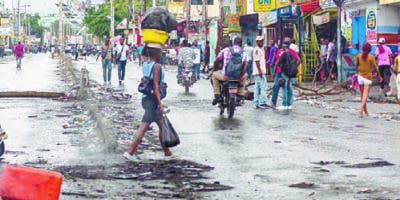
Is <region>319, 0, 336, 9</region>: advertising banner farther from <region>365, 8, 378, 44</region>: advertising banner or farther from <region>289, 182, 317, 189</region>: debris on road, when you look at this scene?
<region>289, 182, 317, 189</region>: debris on road

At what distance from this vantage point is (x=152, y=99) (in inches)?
489

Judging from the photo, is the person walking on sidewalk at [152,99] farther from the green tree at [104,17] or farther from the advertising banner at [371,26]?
the green tree at [104,17]

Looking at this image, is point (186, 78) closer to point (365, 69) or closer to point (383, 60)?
point (383, 60)

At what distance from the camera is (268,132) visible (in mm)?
15789

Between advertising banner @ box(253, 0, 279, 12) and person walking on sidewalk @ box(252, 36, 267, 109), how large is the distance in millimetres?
22238

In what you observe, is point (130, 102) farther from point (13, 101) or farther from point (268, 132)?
point (268, 132)

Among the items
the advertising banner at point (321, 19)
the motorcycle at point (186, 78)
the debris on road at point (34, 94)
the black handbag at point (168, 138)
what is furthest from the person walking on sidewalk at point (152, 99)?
the advertising banner at point (321, 19)

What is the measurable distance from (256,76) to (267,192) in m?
12.1

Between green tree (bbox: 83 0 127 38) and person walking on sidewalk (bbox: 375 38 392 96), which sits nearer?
person walking on sidewalk (bbox: 375 38 392 96)

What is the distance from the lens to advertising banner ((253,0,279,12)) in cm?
4366

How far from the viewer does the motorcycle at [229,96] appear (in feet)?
61.1

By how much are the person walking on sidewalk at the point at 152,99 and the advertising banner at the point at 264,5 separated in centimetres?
3150

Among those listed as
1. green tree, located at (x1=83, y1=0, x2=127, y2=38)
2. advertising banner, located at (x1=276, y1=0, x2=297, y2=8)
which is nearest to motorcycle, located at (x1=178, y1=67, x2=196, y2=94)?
advertising banner, located at (x1=276, y1=0, x2=297, y2=8)

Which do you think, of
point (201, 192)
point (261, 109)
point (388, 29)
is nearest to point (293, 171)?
point (201, 192)
